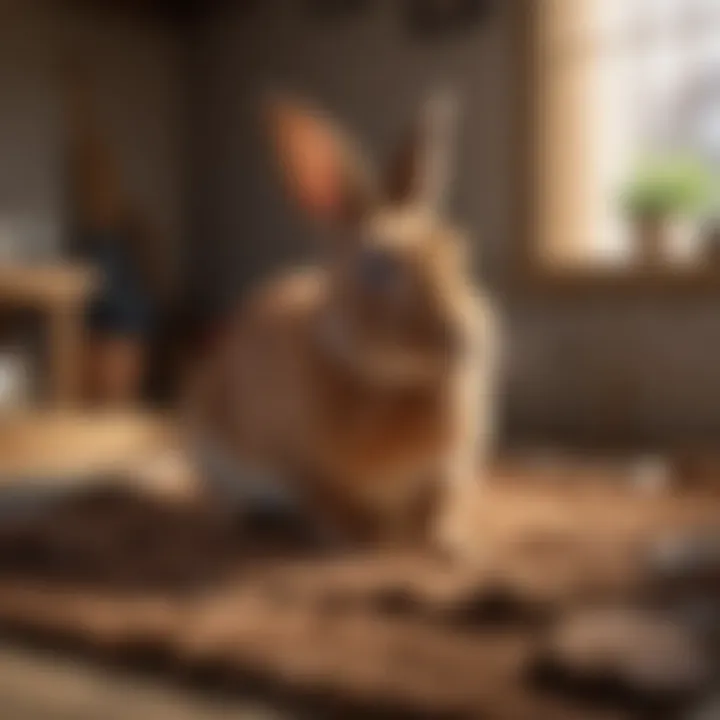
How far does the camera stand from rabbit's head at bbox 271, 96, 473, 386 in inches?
41.8

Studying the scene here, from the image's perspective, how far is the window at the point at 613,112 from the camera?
220 cm

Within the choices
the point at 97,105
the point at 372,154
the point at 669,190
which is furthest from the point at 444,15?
the point at 97,105

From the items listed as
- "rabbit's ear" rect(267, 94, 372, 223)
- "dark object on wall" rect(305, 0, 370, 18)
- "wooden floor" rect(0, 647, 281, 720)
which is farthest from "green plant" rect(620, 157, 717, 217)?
"wooden floor" rect(0, 647, 281, 720)

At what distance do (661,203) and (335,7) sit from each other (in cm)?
101

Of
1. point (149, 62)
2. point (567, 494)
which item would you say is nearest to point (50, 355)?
point (149, 62)

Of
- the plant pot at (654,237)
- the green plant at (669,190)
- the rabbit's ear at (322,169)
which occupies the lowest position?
the rabbit's ear at (322,169)

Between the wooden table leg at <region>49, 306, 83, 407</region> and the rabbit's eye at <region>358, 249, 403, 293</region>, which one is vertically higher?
the wooden table leg at <region>49, 306, 83, 407</region>

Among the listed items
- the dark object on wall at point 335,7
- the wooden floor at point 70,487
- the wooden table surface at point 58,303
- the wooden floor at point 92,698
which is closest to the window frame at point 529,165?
the dark object on wall at point 335,7

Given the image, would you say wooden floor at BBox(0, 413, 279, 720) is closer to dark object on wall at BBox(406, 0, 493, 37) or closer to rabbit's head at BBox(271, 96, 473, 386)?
rabbit's head at BBox(271, 96, 473, 386)

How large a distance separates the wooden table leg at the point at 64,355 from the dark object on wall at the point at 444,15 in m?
1.01

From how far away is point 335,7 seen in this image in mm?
2646

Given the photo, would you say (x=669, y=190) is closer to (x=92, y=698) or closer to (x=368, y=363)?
(x=368, y=363)

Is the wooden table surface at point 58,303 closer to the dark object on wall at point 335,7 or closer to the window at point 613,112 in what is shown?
the dark object on wall at point 335,7

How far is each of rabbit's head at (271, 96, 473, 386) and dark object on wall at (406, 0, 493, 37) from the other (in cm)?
125
